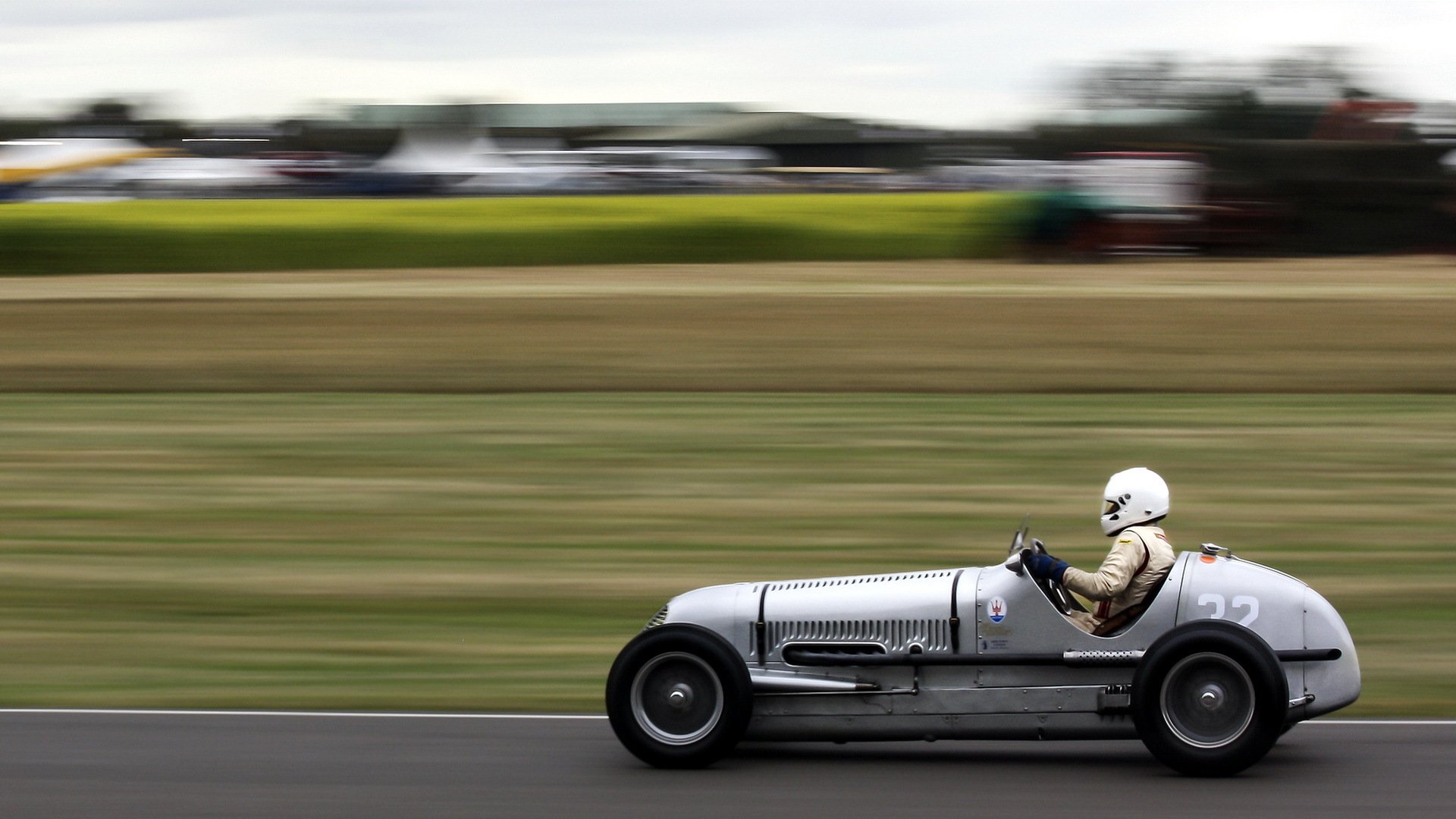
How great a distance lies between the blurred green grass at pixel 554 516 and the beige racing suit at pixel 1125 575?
189 cm

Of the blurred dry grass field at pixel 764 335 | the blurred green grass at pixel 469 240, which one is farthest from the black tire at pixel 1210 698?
the blurred green grass at pixel 469 240

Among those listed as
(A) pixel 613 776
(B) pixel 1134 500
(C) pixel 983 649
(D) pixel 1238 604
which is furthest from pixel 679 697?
(D) pixel 1238 604

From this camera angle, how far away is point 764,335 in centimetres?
1816

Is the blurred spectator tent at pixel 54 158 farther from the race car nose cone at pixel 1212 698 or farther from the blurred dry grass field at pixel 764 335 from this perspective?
the race car nose cone at pixel 1212 698

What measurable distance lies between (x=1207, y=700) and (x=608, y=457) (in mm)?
8044

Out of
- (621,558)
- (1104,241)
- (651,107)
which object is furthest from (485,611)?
(651,107)

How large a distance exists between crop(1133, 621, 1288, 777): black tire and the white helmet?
1.30 ft

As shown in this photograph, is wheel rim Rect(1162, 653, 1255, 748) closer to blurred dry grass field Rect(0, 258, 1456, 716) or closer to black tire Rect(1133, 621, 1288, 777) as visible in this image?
black tire Rect(1133, 621, 1288, 777)

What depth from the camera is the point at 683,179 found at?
132ft

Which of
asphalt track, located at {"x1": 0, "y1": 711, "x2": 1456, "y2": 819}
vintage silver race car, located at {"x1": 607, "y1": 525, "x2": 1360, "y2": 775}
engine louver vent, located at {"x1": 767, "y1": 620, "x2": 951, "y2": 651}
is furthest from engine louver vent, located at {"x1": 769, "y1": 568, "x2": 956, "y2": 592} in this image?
asphalt track, located at {"x1": 0, "y1": 711, "x2": 1456, "y2": 819}

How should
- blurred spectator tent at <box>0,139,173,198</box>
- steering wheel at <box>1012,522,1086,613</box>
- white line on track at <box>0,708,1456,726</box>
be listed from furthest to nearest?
blurred spectator tent at <box>0,139,173,198</box> < white line on track at <box>0,708,1456,726</box> < steering wheel at <box>1012,522,1086,613</box>

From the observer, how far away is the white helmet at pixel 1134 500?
5160mm

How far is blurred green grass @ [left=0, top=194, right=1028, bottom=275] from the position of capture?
27.5 metres

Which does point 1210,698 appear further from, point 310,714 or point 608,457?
point 608,457
